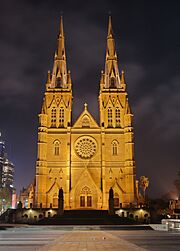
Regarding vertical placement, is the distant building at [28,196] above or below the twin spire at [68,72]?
below

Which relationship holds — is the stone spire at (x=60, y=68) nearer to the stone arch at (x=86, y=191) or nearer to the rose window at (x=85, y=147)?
the rose window at (x=85, y=147)

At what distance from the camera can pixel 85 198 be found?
60.9 meters

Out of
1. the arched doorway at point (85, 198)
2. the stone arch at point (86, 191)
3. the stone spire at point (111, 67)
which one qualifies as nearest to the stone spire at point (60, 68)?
the stone spire at point (111, 67)

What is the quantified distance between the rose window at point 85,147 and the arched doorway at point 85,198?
6.47 m

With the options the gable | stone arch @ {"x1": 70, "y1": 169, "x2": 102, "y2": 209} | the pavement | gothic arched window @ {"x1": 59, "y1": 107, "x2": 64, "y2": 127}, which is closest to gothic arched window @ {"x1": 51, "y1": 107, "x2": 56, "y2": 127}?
gothic arched window @ {"x1": 59, "y1": 107, "x2": 64, "y2": 127}

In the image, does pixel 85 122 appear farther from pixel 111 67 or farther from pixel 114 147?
pixel 111 67

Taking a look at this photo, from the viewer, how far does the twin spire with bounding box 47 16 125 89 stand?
69812 millimetres

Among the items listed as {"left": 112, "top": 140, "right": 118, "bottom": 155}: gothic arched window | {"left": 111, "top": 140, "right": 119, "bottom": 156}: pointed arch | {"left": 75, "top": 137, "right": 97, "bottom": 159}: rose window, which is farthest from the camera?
{"left": 111, "top": 140, "right": 119, "bottom": 156}: pointed arch

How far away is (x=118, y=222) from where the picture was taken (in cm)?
4372

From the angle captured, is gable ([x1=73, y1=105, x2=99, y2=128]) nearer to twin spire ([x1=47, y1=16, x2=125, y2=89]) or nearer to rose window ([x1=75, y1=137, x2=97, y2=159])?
rose window ([x1=75, y1=137, x2=97, y2=159])

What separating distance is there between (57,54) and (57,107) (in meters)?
13.4

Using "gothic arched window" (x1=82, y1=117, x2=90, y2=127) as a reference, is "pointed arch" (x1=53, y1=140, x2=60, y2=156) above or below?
below

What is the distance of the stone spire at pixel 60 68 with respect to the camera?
230ft

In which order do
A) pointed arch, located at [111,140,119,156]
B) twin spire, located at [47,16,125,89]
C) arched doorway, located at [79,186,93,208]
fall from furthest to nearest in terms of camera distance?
twin spire, located at [47,16,125,89], pointed arch, located at [111,140,119,156], arched doorway, located at [79,186,93,208]
